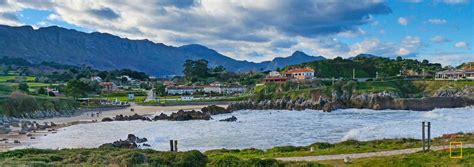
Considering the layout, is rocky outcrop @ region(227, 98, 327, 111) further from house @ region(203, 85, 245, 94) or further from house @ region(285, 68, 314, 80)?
house @ region(285, 68, 314, 80)

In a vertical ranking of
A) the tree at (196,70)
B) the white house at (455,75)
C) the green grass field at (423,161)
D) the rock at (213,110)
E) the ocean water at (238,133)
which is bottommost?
the ocean water at (238,133)

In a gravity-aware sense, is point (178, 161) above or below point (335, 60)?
below

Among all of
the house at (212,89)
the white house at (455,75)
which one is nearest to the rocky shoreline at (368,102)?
the white house at (455,75)

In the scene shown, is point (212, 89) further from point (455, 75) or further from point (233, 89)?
Answer: point (455, 75)

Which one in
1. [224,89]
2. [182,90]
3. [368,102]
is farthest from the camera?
[182,90]

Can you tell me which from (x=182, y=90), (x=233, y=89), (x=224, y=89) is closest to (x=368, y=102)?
(x=233, y=89)

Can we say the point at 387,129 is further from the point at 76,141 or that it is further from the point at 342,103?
the point at 342,103

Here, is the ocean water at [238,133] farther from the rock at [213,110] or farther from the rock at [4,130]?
the rock at [213,110]

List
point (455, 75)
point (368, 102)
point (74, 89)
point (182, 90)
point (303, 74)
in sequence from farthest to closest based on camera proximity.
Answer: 1. point (303, 74)
2. point (182, 90)
3. point (455, 75)
4. point (74, 89)
5. point (368, 102)

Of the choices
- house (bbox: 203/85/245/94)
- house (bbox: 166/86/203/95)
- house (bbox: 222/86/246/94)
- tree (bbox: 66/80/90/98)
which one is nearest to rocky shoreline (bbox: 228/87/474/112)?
house (bbox: 222/86/246/94)

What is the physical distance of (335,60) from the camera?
107 m

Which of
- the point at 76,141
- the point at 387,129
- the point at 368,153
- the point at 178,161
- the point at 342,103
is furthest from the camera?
the point at 342,103

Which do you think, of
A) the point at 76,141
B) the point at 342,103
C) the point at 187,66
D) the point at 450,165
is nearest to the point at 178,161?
the point at 450,165

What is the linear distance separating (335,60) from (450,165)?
95338mm
